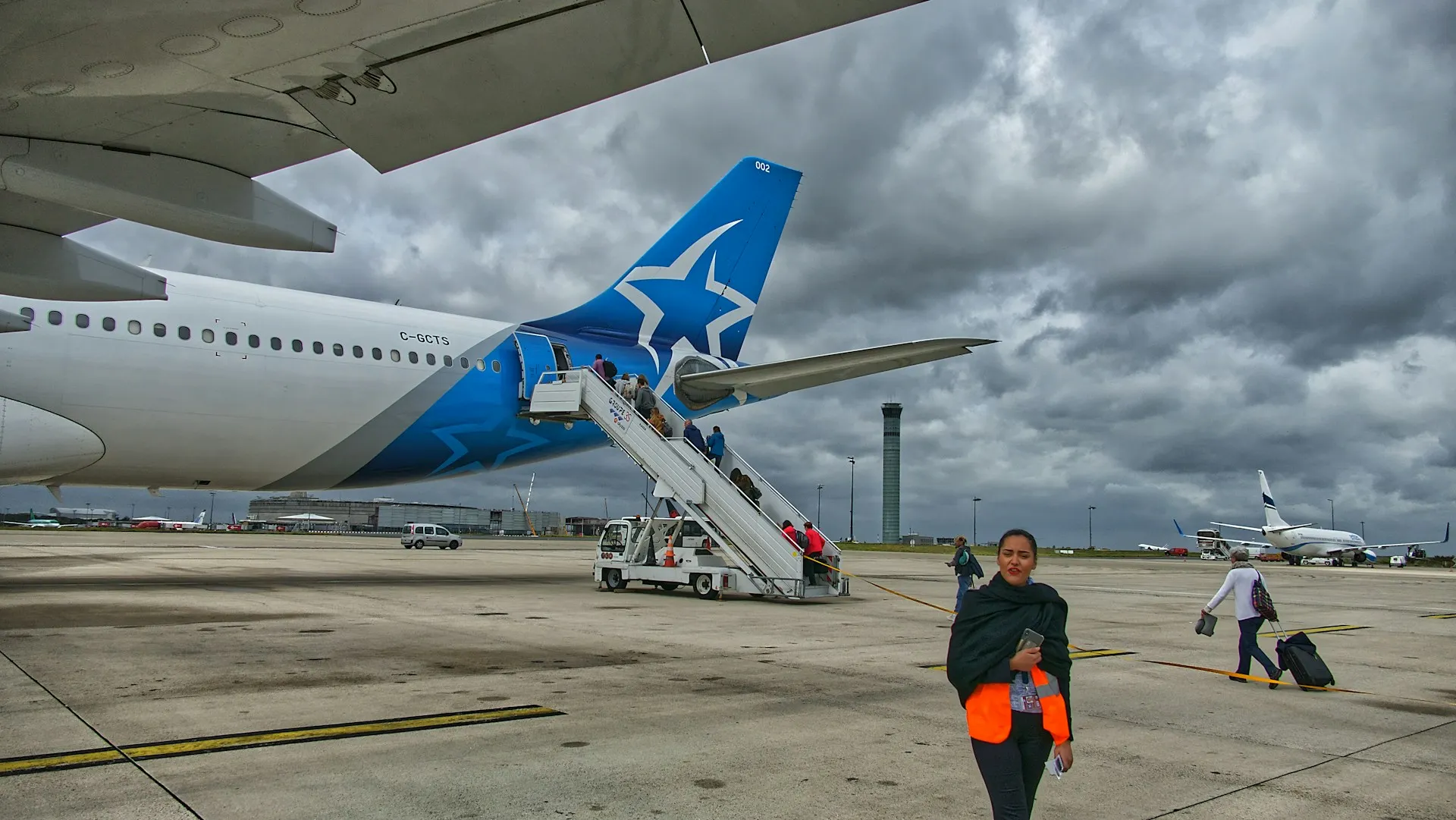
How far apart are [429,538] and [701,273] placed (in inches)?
1447

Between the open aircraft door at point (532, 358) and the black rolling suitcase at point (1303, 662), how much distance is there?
15.6 meters

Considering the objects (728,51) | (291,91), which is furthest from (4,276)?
(728,51)

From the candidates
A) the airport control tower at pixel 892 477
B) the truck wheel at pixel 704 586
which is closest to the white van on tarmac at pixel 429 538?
the truck wheel at pixel 704 586

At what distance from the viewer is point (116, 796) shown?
5074mm

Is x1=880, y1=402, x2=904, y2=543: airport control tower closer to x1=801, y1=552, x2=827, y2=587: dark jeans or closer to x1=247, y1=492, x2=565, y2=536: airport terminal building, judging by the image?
x1=247, y1=492, x2=565, y2=536: airport terminal building

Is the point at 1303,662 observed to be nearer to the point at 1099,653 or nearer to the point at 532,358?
the point at 1099,653

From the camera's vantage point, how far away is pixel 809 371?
19.6m

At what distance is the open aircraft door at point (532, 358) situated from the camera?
21484 mm

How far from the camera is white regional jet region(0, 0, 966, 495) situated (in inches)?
176

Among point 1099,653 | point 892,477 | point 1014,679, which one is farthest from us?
point 892,477

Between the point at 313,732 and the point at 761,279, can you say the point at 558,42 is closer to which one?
the point at 313,732

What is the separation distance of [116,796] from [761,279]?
21492 mm

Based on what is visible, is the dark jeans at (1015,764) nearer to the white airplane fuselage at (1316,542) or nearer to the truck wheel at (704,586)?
the truck wheel at (704,586)

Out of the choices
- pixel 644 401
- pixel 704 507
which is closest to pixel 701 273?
pixel 644 401
